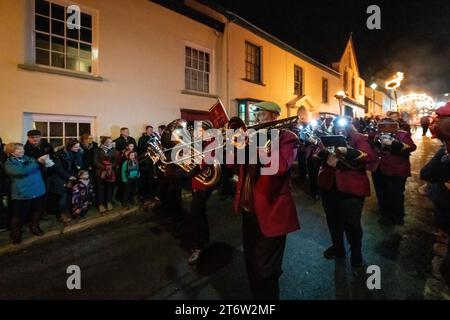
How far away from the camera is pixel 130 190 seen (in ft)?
23.1

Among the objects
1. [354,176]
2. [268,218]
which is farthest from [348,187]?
[268,218]

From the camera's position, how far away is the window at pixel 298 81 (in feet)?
57.3

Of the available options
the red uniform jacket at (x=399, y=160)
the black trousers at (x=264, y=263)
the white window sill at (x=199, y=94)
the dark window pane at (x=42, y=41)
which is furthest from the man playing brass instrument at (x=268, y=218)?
the white window sill at (x=199, y=94)

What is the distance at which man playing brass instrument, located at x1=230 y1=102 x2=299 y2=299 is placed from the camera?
2.47m

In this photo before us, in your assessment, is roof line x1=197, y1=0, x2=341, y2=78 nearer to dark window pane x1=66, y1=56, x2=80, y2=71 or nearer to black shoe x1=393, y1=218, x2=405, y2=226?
dark window pane x1=66, y1=56, x2=80, y2=71

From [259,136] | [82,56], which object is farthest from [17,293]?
[82,56]

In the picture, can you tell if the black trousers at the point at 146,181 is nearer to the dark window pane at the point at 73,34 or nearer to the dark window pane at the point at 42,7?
the dark window pane at the point at 73,34

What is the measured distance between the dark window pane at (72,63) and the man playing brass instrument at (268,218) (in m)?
6.99

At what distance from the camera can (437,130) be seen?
298 centimetres

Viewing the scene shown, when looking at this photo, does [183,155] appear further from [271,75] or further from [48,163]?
[271,75]

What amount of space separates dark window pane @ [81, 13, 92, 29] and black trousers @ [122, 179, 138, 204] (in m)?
4.47

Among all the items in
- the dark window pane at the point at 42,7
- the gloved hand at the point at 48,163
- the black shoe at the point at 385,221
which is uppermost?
the dark window pane at the point at 42,7

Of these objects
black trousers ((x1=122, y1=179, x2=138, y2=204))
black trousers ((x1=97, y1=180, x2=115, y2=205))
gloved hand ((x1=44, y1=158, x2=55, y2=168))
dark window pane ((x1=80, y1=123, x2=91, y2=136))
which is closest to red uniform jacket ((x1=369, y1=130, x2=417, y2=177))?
black trousers ((x1=122, y1=179, x2=138, y2=204))

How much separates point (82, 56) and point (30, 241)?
515 centimetres
